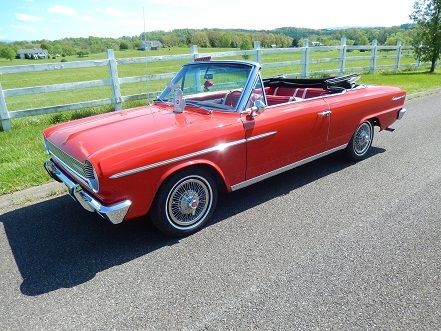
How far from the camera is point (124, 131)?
3457mm

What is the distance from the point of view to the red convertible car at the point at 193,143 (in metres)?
3.06

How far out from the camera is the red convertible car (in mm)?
3062

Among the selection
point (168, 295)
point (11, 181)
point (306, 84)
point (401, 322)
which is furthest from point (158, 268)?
point (306, 84)

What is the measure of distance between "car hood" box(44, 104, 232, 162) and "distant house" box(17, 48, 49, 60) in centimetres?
5430

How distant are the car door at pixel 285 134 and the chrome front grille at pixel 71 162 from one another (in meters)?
1.58

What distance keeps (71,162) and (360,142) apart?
13.1ft

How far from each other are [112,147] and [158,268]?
109cm

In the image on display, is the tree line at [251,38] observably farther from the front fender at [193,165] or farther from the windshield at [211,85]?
the front fender at [193,165]

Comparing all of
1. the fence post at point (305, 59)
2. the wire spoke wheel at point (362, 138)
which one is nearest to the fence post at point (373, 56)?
the fence post at point (305, 59)

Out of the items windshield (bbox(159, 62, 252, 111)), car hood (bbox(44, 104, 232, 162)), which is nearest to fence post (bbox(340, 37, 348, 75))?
windshield (bbox(159, 62, 252, 111))

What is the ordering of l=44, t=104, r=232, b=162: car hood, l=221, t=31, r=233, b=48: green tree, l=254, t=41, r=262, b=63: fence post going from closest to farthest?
l=44, t=104, r=232, b=162: car hood → l=254, t=41, r=262, b=63: fence post → l=221, t=31, r=233, b=48: green tree

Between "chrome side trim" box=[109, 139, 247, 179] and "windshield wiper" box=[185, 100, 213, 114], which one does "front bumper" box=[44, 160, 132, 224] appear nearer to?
"chrome side trim" box=[109, 139, 247, 179]

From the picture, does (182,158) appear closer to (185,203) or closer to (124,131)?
(185,203)

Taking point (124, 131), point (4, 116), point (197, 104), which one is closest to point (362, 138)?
point (197, 104)
